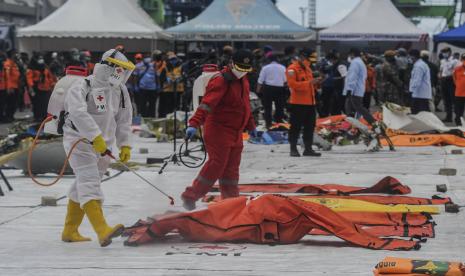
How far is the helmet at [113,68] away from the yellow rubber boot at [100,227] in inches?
40.6

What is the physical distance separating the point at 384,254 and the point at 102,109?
258 centimetres

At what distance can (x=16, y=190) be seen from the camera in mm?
11820

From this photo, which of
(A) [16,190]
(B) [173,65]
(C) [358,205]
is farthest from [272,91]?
(C) [358,205]

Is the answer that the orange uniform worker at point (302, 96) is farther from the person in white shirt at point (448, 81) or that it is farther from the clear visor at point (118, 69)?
the person in white shirt at point (448, 81)

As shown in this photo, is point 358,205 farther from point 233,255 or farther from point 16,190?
point 16,190

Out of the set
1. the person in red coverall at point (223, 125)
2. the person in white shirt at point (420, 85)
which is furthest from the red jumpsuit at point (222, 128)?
the person in white shirt at point (420, 85)

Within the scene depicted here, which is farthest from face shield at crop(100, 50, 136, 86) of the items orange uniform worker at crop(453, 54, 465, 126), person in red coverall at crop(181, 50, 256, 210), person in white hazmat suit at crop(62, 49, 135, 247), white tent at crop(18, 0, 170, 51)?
white tent at crop(18, 0, 170, 51)

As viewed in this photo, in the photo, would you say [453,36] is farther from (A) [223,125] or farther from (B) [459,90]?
(A) [223,125]

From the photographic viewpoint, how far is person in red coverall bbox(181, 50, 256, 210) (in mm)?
9539

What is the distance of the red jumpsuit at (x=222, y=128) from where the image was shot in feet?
31.3

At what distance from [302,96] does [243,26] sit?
16.0 m

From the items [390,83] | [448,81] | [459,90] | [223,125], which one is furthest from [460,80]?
[223,125]

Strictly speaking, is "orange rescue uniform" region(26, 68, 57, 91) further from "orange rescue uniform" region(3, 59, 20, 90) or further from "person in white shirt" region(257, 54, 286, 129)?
"person in white shirt" region(257, 54, 286, 129)

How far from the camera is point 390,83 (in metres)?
22.9
